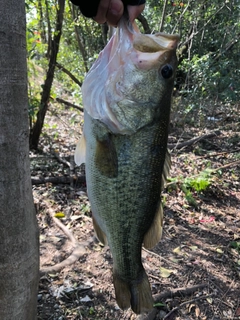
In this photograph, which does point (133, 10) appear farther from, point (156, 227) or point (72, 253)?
point (72, 253)

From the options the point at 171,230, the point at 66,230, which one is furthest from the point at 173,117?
the point at 66,230

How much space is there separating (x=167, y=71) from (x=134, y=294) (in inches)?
47.2

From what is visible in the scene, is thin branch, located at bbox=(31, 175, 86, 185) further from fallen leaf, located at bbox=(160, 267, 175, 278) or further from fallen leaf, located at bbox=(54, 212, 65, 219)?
fallen leaf, located at bbox=(160, 267, 175, 278)

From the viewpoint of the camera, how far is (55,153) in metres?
5.80

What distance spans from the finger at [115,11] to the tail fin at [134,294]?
1.32 metres

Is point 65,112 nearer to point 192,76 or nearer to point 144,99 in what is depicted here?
point 192,76

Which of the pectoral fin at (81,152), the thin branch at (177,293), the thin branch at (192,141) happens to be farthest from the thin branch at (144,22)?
the pectoral fin at (81,152)

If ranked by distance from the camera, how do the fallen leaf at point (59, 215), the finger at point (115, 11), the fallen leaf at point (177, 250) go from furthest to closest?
1. the fallen leaf at point (59, 215)
2. the fallen leaf at point (177, 250)
3. the finger at point (115, 11)

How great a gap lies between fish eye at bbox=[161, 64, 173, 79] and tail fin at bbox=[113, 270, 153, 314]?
3.56ft

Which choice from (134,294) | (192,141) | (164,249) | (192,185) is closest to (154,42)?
(134,294)

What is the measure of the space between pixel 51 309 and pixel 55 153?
3.36 m

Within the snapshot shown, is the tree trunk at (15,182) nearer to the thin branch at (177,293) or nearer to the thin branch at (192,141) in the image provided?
the thin branch at (177,293)

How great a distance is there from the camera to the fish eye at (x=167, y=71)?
1.64m

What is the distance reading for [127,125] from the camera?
1.64 meters
